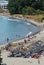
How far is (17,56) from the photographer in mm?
38562

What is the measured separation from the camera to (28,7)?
99.4 m

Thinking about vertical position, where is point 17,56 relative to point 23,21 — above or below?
above

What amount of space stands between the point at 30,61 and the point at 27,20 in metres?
54.8

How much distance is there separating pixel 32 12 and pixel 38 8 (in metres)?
5.10

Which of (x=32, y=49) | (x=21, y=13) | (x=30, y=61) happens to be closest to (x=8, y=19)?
(x=21, y=13)

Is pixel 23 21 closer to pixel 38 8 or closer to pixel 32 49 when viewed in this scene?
pixel 38 8

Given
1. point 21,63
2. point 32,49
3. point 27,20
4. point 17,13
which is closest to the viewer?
point 21,63

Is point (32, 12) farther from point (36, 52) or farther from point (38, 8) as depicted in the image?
point (36, 52)

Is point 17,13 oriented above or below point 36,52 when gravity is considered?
below

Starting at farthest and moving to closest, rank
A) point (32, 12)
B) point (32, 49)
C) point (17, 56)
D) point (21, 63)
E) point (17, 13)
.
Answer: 1. point (17, 13)
2. point (32, 12)
3. point (32, 49)
4. point (17, 56)
5. point (21, 63)

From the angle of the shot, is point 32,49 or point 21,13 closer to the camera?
point 32,49

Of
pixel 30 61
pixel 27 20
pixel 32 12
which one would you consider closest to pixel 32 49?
pixel 30 61

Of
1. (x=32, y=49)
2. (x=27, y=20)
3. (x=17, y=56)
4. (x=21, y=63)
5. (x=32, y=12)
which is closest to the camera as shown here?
(x=21, y=63)

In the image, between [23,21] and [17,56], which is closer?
[17,56]
